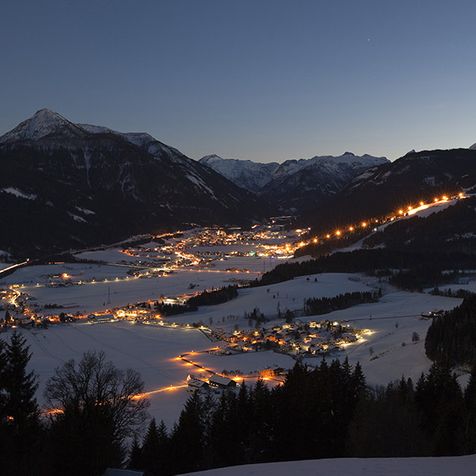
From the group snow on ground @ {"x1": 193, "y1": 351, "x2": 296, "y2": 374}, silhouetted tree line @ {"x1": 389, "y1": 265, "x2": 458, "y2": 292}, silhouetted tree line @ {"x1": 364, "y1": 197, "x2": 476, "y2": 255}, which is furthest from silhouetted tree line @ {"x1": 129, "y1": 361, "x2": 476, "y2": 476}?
silhouetted tree line @ {"x1": 364, "y1": 197, "x2": 476, "y2": 255}

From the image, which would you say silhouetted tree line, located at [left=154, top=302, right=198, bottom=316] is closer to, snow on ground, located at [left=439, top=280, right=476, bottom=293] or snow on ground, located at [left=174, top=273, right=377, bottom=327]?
snow on ground, located at [left=174, top=273, right=377, bottom=327]

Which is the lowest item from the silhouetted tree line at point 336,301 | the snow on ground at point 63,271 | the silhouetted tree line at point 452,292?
the silhouetted tree line at point 452,292

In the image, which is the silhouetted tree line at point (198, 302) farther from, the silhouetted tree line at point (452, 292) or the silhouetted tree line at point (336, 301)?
the silhouetted tree line at point (452, 292)

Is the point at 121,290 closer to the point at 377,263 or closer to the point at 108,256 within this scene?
the point at 377,263

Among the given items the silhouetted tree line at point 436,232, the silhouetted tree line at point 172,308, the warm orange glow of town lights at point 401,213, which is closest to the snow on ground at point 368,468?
the silhouetted tree line at point 172,308

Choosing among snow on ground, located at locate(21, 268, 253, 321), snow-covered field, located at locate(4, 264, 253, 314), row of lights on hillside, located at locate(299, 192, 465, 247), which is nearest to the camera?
snow on ground, located at locate(21, 268, 253, 321)

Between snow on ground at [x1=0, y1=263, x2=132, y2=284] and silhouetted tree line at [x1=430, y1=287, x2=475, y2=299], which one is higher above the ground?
snow on ground at [x1=0, y1=263, x2=132, y2=284]
